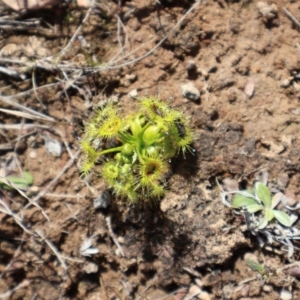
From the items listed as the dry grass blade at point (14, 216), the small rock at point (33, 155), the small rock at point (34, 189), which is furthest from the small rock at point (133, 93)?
the dry grass blade at point (14, 216)

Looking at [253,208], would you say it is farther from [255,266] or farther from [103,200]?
[103,200]

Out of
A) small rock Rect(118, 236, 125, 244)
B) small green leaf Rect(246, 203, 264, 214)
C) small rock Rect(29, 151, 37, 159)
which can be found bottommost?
small rock Rect(118, 236, 125, 244)

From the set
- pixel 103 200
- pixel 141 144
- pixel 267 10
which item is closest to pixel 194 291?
pixel 103 200

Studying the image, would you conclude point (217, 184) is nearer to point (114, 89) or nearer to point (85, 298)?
point (114, 89)

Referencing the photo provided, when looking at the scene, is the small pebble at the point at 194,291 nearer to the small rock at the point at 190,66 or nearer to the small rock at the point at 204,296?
the small rock at the point at 204,296

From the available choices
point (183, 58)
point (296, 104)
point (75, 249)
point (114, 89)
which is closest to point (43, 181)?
point (75, 249)

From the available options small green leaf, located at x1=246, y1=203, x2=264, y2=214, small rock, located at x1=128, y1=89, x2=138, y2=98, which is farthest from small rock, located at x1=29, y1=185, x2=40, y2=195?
small green leaf, located at x1=246, y1=203, x2=264, y2=214

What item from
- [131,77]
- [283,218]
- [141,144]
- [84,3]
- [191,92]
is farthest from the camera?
[84,3]

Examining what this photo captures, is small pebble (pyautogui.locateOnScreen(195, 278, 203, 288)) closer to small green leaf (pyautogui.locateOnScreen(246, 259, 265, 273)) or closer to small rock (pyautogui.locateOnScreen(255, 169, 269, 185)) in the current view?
small green leaf (pyautogui.locateOnScreen(246, 259, 265, 273))
